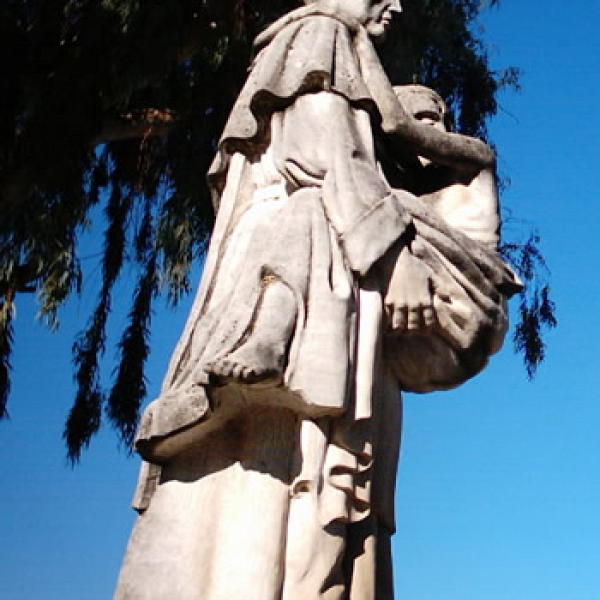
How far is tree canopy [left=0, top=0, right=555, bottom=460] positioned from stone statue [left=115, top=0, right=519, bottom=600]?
184 inches

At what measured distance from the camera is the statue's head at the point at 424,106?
3859mm

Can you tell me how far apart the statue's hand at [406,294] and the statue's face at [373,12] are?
0.97 m

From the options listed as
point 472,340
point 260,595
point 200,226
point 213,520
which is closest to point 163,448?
point 213,520

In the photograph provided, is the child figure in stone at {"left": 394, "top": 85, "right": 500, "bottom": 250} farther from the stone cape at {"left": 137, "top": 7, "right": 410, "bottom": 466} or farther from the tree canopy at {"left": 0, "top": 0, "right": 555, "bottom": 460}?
the tree canopy at {"left": 0, "top": 0, "right": 555, "bottom": 460}

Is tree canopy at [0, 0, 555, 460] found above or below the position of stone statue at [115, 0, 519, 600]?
above

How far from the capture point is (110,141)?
940cm

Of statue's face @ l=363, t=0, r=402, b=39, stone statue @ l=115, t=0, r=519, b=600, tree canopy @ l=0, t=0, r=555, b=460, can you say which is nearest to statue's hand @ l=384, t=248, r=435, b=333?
stone statue @ l=115, t=0, r=519, b=600

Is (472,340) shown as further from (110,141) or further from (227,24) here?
(110,141)

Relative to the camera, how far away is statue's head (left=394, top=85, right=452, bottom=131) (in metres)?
3.86

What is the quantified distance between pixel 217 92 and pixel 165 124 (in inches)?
22.2

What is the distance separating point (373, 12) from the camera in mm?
3906

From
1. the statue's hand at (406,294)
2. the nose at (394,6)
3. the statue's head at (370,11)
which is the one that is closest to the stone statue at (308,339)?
the statue's hand at (406,294)

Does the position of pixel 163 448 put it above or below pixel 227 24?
below

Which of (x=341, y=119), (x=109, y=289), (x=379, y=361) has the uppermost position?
(x=109, y=289)
